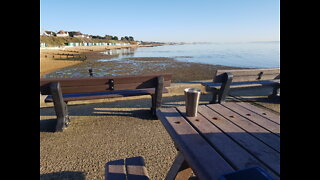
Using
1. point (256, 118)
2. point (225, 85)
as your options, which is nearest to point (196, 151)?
point (256, 118)

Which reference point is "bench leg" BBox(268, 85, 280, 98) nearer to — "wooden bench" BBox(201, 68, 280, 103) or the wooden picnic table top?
"wooden bench" BBox(201, 68, 280, 103)

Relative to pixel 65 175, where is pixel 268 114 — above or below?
above

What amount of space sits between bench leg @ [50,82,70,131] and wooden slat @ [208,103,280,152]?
9.23ft

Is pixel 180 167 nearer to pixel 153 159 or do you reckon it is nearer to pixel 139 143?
pixel 153 159

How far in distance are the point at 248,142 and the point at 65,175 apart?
2223 mm

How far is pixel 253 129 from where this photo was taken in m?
1.59

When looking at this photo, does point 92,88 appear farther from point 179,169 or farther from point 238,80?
point 238,80

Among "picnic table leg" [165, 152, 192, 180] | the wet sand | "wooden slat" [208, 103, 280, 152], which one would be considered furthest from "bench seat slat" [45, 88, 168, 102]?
the wet sand

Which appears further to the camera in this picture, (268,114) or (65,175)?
(65,175)

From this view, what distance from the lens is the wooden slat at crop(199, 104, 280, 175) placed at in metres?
1.16
